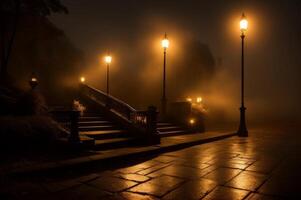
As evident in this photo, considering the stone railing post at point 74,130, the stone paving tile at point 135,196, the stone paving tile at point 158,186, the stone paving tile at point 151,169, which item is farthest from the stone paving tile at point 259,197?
the stone railing post at point 74,130

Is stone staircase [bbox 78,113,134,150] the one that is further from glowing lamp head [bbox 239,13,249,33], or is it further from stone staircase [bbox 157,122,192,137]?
glowing lamp head [bbox 239,13,249,33]

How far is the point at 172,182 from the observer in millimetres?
5152

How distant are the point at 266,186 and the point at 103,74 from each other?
1106 inches

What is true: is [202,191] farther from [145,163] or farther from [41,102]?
[41,102]

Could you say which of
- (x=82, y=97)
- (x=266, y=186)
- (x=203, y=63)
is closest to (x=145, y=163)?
(x=266, y=186)

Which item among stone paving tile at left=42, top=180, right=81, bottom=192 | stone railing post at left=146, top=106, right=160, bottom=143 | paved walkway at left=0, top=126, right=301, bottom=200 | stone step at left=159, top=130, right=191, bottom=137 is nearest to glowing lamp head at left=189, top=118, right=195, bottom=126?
stone step at left=159, top=130, right=191, bottom=137

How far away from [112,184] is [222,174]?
2583 millimetres

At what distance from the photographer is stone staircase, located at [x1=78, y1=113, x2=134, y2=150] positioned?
8.90m

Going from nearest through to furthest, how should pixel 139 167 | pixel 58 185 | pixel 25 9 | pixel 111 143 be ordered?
1. pixel 58 185
2. pixel 139 167
3. pixel 111 143
4. pixel 25 9

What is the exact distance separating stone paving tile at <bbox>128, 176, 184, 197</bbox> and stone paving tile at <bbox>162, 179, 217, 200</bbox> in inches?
6.3

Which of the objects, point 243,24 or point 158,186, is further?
point 243,24

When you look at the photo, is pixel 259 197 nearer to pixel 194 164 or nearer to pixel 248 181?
pixel 248 181

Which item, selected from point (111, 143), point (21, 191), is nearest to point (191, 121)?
point (111, 143)

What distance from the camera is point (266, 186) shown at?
15.9 feet
